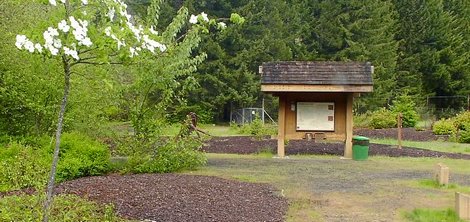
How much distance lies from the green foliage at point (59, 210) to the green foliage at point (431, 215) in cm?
365

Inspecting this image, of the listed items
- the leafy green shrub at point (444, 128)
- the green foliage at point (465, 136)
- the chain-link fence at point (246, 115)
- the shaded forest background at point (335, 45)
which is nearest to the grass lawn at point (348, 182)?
the green foliage at point (465, 136)

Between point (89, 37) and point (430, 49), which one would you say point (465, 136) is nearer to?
point (89, 37)

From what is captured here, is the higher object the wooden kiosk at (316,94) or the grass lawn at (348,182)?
the wooden kiosk at (316,94)

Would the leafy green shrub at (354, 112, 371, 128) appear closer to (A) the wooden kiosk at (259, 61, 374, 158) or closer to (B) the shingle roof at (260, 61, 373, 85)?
(A) the wooden kiosk at (259, 61, 374, 158)

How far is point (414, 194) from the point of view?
29.8 ft

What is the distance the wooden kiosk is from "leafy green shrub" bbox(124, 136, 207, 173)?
3.34m

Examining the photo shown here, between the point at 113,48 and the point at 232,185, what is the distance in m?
4.85

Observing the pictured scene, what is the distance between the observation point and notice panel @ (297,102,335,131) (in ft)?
49.3

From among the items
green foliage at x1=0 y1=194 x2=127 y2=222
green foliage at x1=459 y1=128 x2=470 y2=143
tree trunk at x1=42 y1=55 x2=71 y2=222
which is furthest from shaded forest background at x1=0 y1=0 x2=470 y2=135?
tree trunk at x1=42 y1=55 x2=71 y2=222

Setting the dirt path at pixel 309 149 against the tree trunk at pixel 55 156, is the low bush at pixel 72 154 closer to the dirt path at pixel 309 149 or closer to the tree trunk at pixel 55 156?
the tree trunk at pixel 55 156

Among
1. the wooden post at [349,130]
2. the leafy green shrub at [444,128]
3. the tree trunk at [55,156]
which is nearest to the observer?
the tree trunk at [55,156]

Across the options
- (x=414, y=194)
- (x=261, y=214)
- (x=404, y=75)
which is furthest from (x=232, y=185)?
(x=404, y=75)

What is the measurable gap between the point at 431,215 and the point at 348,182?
3.31 m

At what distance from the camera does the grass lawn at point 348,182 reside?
7660 mm
